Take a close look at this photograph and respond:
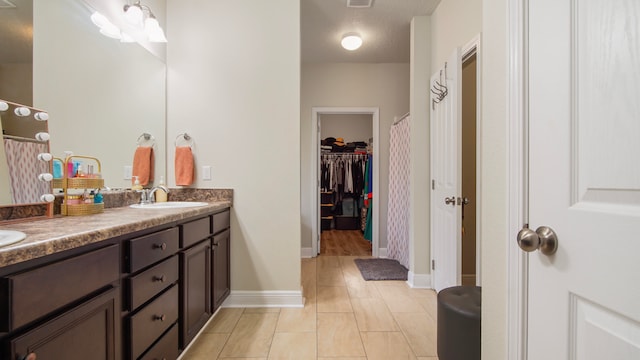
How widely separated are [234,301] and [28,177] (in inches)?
64.4

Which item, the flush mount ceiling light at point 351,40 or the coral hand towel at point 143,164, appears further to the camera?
the flush mount ceiling light at point 351,40

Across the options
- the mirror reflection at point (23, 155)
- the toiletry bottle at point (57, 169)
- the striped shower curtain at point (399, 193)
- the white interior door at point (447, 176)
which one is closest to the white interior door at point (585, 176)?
the white interior door at point (447, 176)

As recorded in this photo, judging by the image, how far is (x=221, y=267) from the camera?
2.11 metres

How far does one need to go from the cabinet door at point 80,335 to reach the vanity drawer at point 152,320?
0.10m

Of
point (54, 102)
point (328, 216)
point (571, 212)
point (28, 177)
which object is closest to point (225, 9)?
point (54, 102)

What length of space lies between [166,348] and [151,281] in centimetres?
40

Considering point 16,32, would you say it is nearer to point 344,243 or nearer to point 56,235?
point 56,235

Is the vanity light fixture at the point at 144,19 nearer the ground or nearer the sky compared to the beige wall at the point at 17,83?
nearer the sky

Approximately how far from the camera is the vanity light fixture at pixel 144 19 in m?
1.91

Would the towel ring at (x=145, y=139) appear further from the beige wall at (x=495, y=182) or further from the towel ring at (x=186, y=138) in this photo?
the beige wall at (x=495, y=182)

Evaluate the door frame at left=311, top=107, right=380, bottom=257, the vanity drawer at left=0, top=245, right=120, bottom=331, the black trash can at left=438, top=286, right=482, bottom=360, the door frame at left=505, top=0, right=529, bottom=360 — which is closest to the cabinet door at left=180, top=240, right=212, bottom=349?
the vanity drawer at left=0, top=245, right=120, bottom=331

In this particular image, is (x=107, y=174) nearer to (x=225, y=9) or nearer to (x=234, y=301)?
(x=234, y=301)

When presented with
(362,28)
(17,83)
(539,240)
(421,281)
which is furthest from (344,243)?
(17,83)

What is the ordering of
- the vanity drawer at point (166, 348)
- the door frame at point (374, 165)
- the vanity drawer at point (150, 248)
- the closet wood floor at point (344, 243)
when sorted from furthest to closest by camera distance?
the closet wood floor at point (344, 243) < the door frame at point (374, 165) < the vanity drawer at point (166, 348) < the vanity drawer at point (150, 248)
